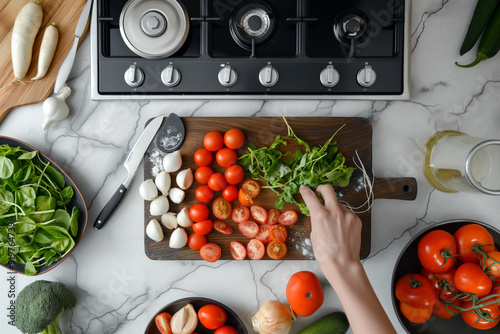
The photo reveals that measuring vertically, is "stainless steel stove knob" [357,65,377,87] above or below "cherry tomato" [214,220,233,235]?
above

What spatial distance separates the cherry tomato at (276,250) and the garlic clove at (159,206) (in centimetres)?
33

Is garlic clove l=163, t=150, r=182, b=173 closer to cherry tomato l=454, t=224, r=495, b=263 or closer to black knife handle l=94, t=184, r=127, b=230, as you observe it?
black knife handle l=94, t=184, r=127, b=230

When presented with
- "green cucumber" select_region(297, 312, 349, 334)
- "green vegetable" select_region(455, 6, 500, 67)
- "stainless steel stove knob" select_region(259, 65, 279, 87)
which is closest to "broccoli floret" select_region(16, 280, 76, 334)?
"green cucumber" select_region(297, 312, 349, 334)

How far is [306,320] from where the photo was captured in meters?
1.09

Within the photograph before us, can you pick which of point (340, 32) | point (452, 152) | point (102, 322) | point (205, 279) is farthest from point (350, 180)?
point (102, 322)

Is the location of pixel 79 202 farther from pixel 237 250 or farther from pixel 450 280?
pixel 450 280

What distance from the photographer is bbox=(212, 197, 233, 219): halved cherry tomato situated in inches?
41.3

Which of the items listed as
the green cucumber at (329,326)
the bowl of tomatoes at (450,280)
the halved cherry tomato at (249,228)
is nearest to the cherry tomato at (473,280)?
the bowl of tomatoes at (450,280)

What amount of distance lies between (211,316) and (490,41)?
111cm

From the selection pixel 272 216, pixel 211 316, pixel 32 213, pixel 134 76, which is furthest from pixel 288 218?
pixel 32 213

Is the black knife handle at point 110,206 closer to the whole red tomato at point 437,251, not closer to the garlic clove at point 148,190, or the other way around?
the garlic clove at point 148,190

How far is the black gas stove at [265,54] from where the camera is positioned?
103 cm

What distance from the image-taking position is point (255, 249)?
1065mm

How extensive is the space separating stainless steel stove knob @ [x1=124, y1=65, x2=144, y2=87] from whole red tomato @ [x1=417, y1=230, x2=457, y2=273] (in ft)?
3.02
